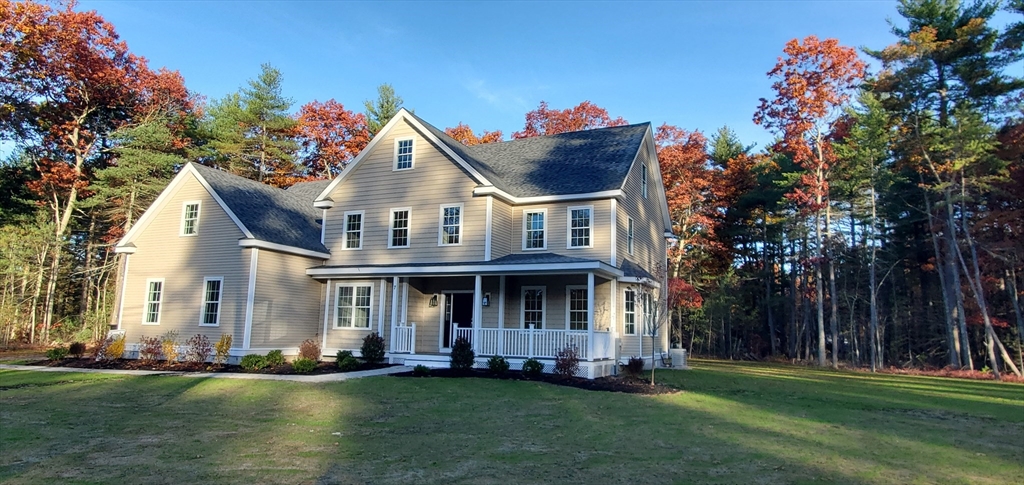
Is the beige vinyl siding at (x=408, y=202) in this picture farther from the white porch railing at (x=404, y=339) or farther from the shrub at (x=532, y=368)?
the shrub at (x=532, y=368)

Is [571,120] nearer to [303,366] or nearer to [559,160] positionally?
[559,160]

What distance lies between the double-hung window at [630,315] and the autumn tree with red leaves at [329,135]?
82.5 ft

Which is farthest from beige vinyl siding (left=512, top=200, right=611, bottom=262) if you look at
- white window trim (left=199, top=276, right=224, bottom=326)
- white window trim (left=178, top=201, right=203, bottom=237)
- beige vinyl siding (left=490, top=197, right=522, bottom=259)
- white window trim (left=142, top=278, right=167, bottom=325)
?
white window trim (left=142, top=278, right=167, bottom=325)

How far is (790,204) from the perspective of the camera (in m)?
33.0

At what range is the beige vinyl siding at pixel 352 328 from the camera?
65.6ft

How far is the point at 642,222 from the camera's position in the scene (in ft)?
71.8

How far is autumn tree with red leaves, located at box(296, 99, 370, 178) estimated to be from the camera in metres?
39.5

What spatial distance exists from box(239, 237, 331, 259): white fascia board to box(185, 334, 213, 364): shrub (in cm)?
314

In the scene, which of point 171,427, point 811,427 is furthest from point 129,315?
point 811,427

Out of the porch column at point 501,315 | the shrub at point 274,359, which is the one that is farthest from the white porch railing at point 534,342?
the shrub at point 274,359

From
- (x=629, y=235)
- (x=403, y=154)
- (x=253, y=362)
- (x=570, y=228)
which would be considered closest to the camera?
(x=253, y=362)

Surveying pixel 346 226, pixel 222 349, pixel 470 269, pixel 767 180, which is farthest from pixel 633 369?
pixel 767 180

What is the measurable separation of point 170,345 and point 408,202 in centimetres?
849

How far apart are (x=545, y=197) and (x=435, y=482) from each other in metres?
14.2
